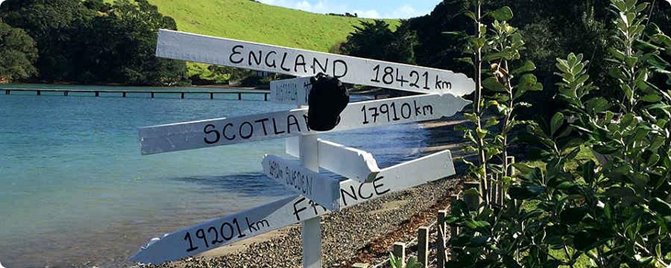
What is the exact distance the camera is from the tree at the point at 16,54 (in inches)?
2678

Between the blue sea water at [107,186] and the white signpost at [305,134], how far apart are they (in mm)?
2258

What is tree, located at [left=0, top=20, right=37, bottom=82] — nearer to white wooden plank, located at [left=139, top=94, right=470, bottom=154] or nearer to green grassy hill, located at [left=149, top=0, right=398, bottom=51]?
green grassy hill, located at [left=149, top=0, right=398, bottom=51]

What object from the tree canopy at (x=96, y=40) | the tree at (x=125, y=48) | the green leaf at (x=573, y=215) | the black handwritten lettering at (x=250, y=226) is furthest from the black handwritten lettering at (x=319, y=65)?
the tree at (x=125, y=48)

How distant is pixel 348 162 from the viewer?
2.88 meters

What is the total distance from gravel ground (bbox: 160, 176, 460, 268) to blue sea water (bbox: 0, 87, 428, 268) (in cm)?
233

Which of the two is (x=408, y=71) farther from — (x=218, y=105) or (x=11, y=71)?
(x=11, y=71)

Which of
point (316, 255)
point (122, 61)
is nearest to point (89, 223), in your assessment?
point (316, 255)

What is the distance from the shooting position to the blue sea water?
1547 cm

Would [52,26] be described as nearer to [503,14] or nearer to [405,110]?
[405,110]

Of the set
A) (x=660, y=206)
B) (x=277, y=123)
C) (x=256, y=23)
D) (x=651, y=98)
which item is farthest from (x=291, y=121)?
(x=256, y=23)

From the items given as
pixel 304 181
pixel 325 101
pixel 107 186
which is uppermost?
pixel 325 101

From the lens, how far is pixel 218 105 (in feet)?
213

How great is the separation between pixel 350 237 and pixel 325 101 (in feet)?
36.2

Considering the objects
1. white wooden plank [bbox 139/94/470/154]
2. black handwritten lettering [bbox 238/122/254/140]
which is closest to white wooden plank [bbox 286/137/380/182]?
white wooden plank [bbox 139/94/470/154]
